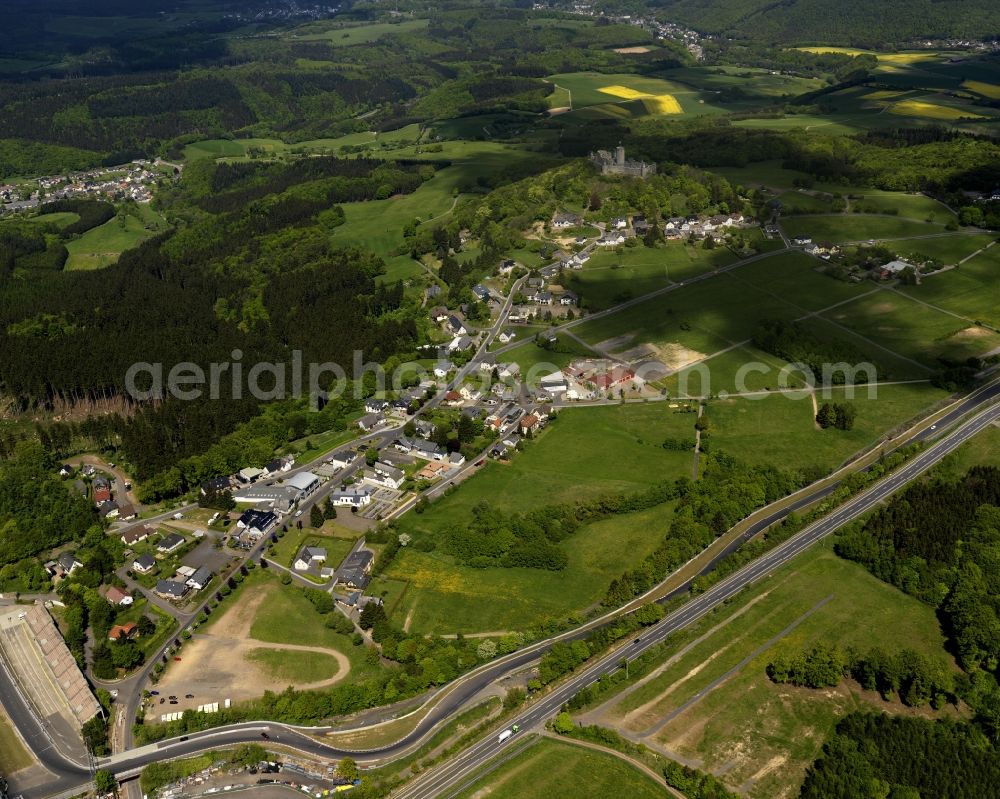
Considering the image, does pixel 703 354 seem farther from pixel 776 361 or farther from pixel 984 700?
Result: pixel 984 700

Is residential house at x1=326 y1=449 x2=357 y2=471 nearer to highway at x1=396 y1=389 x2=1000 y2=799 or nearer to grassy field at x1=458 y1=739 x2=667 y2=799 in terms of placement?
highway at x1=396 y1=389 x2=1000 y2=799

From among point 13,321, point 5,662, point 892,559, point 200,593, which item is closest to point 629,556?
Answer: point 892,559

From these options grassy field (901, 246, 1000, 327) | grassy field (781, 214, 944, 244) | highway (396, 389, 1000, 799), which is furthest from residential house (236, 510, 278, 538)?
grassy field (781, 214, 944, 244)

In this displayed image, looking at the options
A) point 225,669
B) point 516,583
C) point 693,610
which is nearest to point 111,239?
point 225,669

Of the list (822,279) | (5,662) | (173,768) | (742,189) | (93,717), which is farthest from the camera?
(742,189)

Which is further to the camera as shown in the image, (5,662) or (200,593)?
(200,593)

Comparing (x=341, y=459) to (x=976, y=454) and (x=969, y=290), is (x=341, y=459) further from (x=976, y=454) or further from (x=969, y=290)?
(x=969, y=290)

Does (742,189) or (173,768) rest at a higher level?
(742,189)

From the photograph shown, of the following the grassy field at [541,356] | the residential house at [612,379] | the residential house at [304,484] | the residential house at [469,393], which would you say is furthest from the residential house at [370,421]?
the residential house at [612,379]
